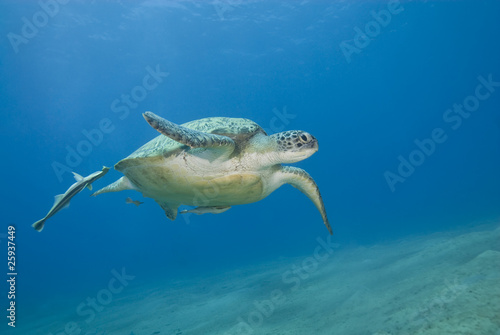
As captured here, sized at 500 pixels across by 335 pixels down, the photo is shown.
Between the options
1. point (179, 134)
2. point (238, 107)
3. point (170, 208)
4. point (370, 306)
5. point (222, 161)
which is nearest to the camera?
point (179, 134)

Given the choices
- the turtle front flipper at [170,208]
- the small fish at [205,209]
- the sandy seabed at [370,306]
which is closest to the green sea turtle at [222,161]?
the small fish at [205,209]

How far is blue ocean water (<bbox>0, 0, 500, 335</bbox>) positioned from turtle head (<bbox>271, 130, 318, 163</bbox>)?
22.6 ft

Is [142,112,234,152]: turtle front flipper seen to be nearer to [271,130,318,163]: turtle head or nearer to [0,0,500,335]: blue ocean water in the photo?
[271,130,318,163]: turtle head

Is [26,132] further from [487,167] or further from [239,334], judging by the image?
[487,167]

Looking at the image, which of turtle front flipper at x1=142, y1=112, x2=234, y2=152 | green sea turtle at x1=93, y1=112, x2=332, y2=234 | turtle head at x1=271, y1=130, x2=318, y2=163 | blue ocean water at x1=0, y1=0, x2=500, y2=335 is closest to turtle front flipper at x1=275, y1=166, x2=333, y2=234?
green sea turtle at x1=93, y1=112, x2=332, y2=234

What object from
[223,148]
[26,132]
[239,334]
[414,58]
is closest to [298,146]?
[223,148]

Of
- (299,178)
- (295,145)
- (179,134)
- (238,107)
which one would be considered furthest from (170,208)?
(238,107)

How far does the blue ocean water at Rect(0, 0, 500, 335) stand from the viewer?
→ 2692 cm

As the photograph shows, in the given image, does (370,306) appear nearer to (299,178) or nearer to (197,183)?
(299,178)

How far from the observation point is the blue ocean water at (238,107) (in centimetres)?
2692

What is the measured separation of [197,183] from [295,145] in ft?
5.80

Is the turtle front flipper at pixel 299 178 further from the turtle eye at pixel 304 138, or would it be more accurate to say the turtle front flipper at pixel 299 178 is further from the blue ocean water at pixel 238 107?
the blue ocean water at pixel 238 107

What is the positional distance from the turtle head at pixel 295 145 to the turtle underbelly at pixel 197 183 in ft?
2.38

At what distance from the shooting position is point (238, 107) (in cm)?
5141
